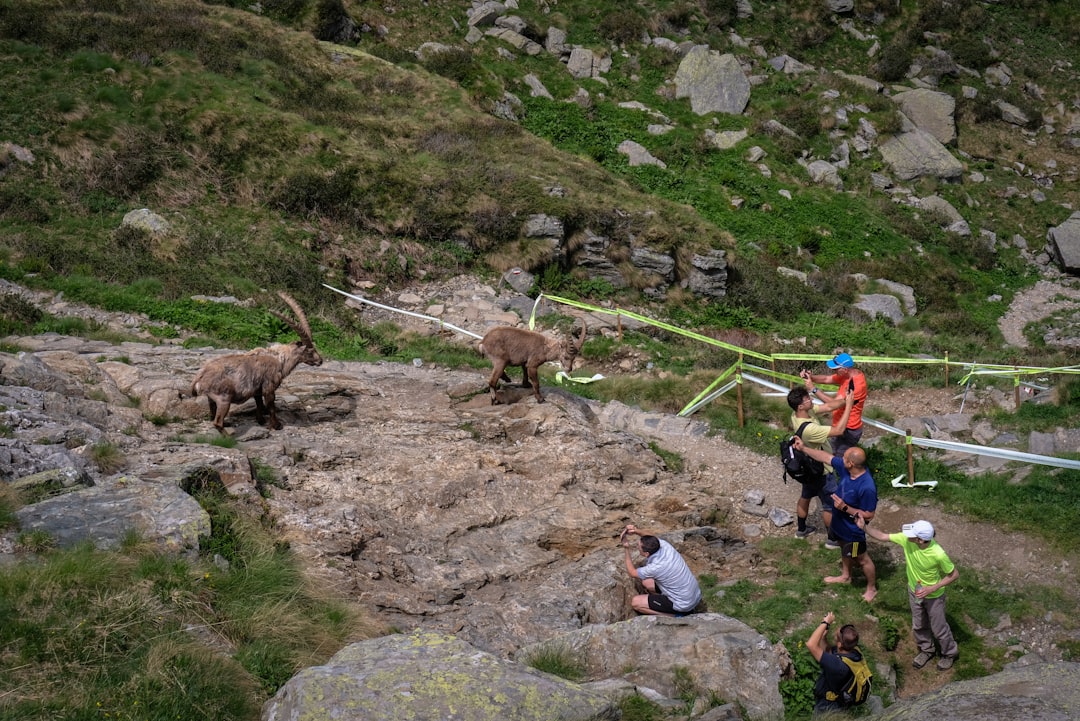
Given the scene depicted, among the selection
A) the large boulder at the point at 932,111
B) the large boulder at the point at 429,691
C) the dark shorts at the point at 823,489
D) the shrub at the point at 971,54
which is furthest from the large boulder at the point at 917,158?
the large boulder at the point at 429,691

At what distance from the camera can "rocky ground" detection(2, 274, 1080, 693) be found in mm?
9586

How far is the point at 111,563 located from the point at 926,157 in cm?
4041

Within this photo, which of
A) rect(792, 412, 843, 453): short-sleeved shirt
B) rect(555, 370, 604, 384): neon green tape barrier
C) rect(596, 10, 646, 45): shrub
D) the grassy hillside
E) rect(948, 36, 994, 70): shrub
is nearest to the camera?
rect(792, 412, 843, 453): short-sleeved shirt

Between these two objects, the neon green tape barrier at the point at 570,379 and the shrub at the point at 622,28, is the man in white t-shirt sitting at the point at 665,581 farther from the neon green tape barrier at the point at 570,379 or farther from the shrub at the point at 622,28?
the shrub at the point at 622,28

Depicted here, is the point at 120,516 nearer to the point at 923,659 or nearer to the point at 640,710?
the point at 640,710

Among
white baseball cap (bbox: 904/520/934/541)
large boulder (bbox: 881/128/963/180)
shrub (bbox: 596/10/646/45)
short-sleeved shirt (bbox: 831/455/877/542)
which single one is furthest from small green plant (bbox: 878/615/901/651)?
shrub (bbox: 596/10/646/45)

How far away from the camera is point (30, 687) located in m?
5.74

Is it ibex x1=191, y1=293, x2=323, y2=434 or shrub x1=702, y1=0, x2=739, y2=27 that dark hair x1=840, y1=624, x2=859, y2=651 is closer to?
ibex x1=191, y1=293, x2=323, y2=434

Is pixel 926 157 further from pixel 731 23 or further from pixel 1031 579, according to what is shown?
pixel 1031 579

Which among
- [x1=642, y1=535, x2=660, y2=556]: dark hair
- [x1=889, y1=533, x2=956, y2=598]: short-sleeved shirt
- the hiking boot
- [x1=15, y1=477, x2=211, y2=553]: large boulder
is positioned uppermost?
[x1=889, y1=533, x2=956, y2=598]: short-sleeved shirt

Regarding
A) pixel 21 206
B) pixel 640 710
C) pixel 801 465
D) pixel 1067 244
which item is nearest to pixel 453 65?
pixel 21 206

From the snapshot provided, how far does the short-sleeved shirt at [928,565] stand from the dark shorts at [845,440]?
2.66 meters

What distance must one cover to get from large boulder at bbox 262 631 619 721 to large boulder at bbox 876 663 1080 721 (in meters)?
2.45

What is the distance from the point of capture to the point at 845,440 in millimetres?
11688
